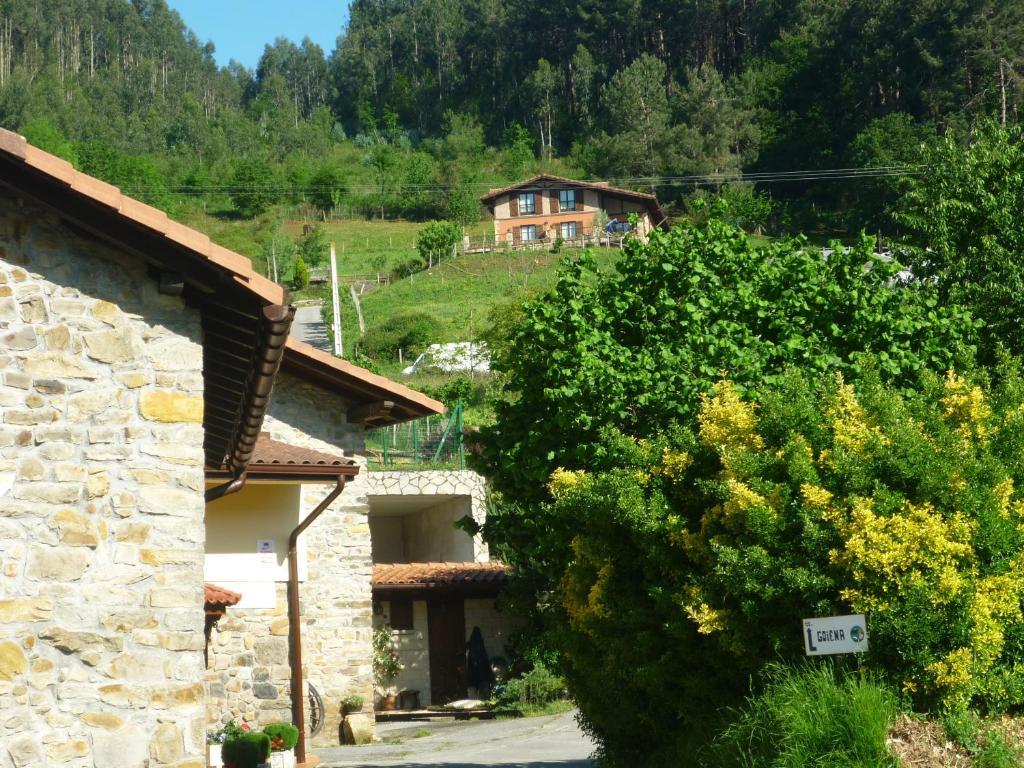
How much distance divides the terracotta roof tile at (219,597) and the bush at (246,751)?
4.39 ft

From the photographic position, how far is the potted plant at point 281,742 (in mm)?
13383

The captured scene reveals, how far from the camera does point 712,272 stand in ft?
44.4

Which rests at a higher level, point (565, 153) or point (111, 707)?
point (565, 153)

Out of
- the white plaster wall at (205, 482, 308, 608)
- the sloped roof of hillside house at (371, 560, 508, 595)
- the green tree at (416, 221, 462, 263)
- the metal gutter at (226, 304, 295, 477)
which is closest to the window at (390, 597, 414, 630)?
the sloped roof of hillside house at (371, 560, 508, 595)

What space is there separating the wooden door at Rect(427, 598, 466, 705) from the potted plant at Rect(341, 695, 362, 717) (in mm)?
8341

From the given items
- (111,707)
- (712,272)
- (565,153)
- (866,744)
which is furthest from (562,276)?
(565,153)

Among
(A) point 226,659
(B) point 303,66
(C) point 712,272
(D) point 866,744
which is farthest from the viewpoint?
(B) point 303,66

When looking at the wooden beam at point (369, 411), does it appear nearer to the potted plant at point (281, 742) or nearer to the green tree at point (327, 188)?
the potted plant at point (281, 742)

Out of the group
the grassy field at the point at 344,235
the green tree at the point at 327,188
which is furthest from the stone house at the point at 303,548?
the green tree at the point at 327,188

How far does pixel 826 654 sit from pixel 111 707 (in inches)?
173

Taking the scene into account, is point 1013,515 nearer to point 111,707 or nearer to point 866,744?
point 866,744

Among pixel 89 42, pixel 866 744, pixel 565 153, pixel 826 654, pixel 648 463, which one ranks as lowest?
pixel 866 744

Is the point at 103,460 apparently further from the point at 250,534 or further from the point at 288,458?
the point at 250,534

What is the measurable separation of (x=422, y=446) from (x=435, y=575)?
3.77 meters
